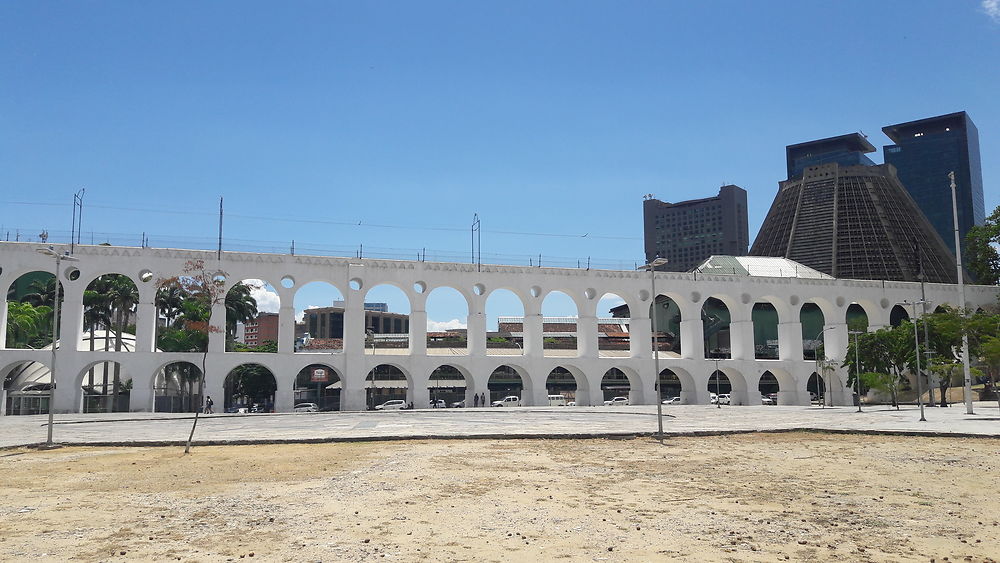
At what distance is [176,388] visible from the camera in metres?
61.8

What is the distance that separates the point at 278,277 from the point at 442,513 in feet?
122

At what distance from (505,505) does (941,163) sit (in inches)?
6617

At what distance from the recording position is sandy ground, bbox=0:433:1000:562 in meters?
9.59

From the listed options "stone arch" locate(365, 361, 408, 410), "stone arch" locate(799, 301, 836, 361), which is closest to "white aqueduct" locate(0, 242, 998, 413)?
"stone arch" locate(799, 301, 836, 361)

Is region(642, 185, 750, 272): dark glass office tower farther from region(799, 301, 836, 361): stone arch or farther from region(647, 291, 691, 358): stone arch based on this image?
region(799, 301, 836, 361): stone arch

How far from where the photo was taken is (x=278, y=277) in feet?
153

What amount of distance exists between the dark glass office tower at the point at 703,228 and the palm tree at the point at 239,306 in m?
140

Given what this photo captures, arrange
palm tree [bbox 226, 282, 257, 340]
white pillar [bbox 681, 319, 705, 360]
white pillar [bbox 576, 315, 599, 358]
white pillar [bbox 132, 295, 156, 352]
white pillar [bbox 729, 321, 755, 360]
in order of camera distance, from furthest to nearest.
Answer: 1. palm tree [bbox 226, 282, 257, 340]
2. white pillar [bbox 729, 321, 755, 360]
3. white pillar [bbox 681, 319, 705, 360]
4. white pillar [bbox 576, 315, 599, 358]
5. white pillar [bbox 132, 295, 156, 352]

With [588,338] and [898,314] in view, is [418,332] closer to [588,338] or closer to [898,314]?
[588,338]

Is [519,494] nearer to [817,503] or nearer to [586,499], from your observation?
[586,499]

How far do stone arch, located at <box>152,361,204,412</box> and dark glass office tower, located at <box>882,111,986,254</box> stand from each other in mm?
139280

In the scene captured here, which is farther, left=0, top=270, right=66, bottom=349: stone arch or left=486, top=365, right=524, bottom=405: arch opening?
left=486, top=365, right=524, bottom=405: arch opening

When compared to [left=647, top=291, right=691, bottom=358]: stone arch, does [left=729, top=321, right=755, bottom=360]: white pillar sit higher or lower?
lower

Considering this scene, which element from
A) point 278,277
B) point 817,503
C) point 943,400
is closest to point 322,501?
point 817,503
